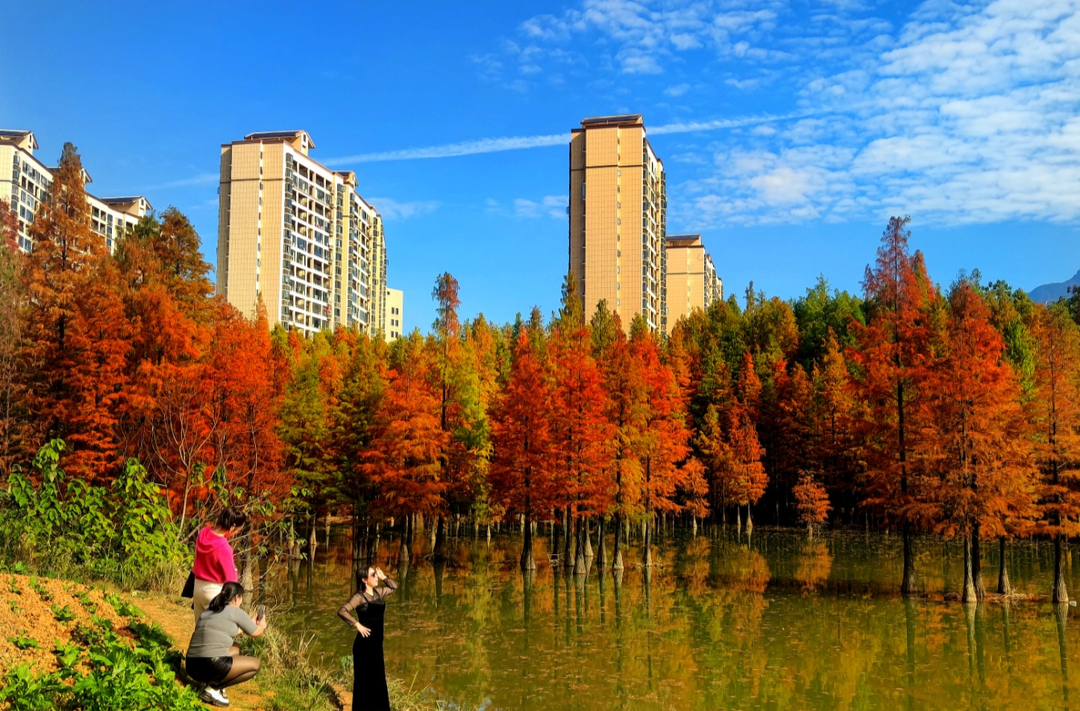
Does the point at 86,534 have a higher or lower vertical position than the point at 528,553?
Result: higher

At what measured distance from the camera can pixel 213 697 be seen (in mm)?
8727

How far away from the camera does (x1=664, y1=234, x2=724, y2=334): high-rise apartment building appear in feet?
431

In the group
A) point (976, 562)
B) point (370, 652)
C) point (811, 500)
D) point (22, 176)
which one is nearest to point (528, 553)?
point (976, 562)

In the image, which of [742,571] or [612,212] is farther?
[612,212]

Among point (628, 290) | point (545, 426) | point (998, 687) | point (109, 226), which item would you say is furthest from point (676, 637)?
point (109, 226)

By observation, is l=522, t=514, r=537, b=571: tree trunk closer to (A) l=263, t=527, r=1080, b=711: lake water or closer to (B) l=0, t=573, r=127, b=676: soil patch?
(A) l=263, t=527, r=1080, b=711: lake water

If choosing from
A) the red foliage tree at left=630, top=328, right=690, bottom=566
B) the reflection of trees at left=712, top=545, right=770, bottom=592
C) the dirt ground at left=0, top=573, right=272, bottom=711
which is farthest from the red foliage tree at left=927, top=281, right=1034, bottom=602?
the dirt ground at left=0, top=573, right=272, bottom=711

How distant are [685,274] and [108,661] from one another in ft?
423

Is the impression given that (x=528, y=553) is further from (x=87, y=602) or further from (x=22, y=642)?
(x=22, y=642)

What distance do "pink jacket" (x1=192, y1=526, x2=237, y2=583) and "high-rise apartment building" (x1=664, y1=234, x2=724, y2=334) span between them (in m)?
123

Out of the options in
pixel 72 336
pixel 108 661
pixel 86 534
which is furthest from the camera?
pixel 72 336

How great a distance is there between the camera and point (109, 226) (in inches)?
4562

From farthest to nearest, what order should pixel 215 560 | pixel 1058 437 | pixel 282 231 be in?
pixel 282 231
pixel 1058 437
pixel 215 560

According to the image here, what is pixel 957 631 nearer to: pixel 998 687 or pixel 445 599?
pixel 998 687
